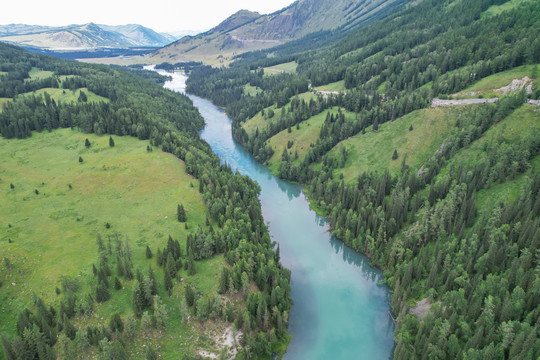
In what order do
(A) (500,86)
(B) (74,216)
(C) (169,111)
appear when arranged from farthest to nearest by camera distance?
(C) (169,111) → (A) (500,86) → (B) (74,216)

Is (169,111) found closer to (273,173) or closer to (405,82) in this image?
(273,173)

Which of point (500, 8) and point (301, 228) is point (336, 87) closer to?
point (500, 8)

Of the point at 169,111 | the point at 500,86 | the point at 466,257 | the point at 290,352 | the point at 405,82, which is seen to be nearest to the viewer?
the point at 290,352

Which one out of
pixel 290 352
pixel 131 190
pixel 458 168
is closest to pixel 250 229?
pixel 290 352

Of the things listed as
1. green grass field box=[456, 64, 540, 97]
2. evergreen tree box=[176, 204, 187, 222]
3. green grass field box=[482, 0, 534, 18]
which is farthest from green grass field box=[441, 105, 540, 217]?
green grass field box=[482, 0, 534, 18]

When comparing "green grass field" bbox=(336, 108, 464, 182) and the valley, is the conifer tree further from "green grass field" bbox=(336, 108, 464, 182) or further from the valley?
"green grass field" bbox=(336, 108, 464, 182)

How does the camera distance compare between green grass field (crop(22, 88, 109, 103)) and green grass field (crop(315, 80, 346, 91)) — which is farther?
green grass field (crop(315, 80, 346, 91))
